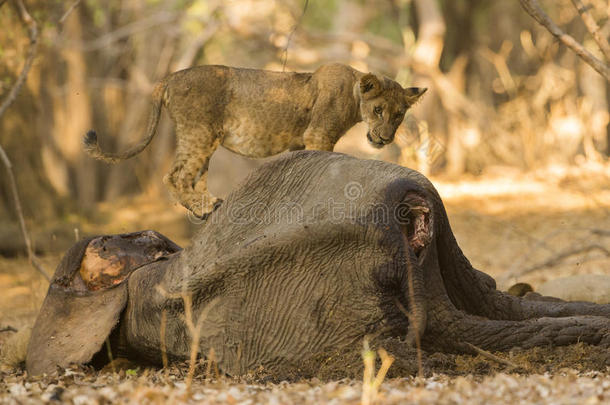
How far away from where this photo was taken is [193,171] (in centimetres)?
479

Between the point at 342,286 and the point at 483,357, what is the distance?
842mm

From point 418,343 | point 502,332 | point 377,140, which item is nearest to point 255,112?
point 377,140

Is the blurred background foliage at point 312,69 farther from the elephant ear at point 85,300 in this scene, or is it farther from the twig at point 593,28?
the twig at point 593,28

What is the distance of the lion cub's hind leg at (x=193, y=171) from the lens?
4.71 m

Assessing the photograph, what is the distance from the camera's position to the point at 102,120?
17875mm

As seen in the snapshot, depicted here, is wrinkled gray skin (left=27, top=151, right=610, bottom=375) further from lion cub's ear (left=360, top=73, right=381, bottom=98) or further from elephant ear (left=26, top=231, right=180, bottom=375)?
lion cub's ear (left=360, top=73, right=381, bottom=98)

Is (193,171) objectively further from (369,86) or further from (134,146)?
(369,86)

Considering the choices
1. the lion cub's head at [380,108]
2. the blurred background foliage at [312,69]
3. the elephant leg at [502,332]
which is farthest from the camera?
the blurred background foliage at [312,69]

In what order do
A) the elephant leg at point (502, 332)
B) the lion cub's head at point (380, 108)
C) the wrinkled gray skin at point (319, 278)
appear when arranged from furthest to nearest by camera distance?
the lion cub's head at point (380, 108), the elephant leg at point (502, 332), the wrinkled gray skin at point (319, 278)

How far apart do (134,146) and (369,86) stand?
1.56 metres

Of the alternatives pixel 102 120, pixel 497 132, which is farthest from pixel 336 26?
pixel 102 120

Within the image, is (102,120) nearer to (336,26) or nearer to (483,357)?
(336,26)

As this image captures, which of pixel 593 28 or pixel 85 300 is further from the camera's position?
pixel 593 28

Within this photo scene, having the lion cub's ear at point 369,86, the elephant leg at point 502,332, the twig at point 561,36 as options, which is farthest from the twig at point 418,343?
the twig at point 561,36
